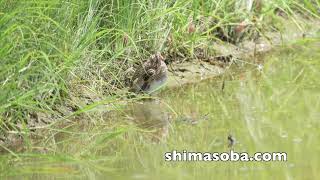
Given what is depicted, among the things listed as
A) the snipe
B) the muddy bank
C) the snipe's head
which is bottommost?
the muddy bank

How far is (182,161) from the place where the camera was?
4.22m

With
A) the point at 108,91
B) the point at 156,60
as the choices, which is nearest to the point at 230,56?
the point at 156,60

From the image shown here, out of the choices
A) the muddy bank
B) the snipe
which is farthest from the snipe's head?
the muddy bank

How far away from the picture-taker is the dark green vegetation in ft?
13.8

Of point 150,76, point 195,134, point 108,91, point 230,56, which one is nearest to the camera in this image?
point 195,134

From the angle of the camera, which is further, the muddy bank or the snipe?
the muddy bank

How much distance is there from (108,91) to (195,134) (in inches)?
35.4

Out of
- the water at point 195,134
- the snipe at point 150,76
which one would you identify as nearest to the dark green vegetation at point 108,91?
the water at point 195,134

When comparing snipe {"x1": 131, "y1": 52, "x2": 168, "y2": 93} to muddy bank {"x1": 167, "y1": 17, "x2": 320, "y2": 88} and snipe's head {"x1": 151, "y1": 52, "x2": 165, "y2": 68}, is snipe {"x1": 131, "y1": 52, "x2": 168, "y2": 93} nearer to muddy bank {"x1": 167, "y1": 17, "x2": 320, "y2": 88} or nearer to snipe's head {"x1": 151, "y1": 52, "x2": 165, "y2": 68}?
snipe's head {"x1": 151, "y1": 52, "x2": 165, "y2": 68}

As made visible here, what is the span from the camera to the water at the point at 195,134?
404 centimetres

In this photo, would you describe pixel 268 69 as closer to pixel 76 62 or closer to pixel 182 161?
pixel 76 62

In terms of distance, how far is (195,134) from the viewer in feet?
15.4

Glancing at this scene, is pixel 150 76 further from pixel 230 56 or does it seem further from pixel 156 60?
pixel 230 56

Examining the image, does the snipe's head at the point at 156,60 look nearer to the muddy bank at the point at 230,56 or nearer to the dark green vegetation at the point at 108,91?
the dark green vegetation at the point at 108,91
